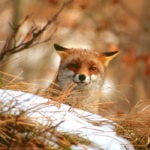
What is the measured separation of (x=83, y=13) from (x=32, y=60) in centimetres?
341

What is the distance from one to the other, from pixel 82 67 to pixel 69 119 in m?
3.82

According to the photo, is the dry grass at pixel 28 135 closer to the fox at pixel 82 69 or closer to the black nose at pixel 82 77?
the fox at pixel 82 69

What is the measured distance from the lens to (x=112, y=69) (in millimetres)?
23078

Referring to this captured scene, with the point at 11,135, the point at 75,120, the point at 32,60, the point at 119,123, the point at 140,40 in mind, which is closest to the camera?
the point at 11,135

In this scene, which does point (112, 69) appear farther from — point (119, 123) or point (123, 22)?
point (119, 123)

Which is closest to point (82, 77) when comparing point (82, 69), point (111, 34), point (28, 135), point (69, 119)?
point (82, 69)

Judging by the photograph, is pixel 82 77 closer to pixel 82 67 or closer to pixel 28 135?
pixel 82 67

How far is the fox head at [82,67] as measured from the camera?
8665 mm

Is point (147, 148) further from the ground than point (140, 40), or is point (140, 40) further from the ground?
point (140, 40)

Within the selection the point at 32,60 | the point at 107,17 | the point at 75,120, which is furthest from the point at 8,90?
the point at 107,17

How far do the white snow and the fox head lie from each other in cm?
315

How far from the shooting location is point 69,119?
515 cm

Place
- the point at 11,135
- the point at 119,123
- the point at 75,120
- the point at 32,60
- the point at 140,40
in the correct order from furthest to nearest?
the point at 140,40
the point at 32,60
the point at 119,123
the point at 75,120
the point at 11,135

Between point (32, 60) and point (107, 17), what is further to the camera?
point (107, 17)
